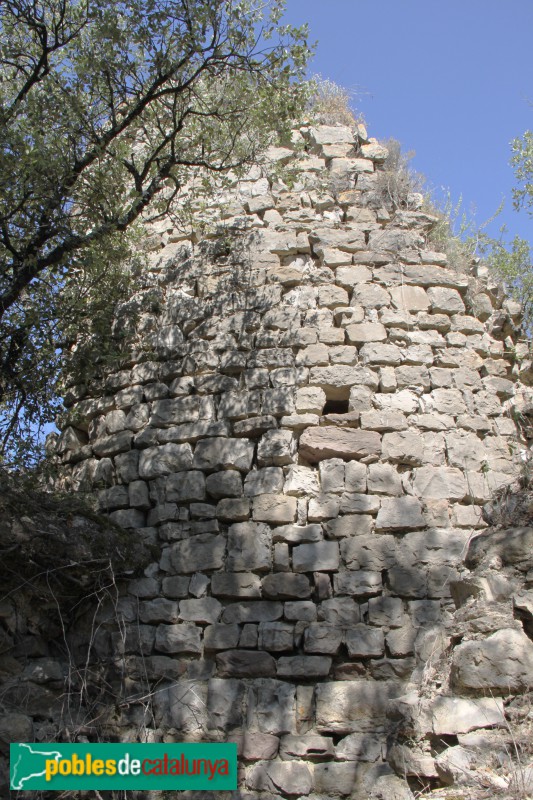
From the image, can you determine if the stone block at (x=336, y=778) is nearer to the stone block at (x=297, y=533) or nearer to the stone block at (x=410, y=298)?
the stone block at (x=297, y=533)

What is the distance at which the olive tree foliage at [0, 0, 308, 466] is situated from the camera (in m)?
5.34

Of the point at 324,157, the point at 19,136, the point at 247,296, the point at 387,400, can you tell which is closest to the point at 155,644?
the point at 387,400

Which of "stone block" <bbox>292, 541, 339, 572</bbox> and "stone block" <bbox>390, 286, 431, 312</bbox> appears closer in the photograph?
"stone block" <bbox>292, 541, 339, 572</bbox>

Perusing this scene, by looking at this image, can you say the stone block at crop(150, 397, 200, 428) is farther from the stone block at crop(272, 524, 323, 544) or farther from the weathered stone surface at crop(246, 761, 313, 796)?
the weathered stone surface at crop(246, 761, 313, 796)

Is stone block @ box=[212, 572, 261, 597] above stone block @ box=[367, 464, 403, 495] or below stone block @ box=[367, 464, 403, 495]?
below

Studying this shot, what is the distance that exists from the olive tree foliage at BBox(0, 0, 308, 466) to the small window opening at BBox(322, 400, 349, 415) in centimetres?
185

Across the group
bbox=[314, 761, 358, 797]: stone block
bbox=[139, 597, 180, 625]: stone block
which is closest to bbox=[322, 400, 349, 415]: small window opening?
bbox=[139, 597, 180, 625]: stone block

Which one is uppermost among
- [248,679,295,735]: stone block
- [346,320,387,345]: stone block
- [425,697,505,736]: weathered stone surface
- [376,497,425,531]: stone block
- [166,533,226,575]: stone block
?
[346,320,387,345]: stone block

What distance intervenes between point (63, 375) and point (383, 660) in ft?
10.3

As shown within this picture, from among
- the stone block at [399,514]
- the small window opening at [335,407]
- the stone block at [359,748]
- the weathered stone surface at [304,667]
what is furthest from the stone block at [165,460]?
the stone block at [359,748]

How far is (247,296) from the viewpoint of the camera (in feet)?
17.6

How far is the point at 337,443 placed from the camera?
4688mm

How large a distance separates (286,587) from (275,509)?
18.2 inches

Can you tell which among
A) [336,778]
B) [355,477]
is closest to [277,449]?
[355,477]
